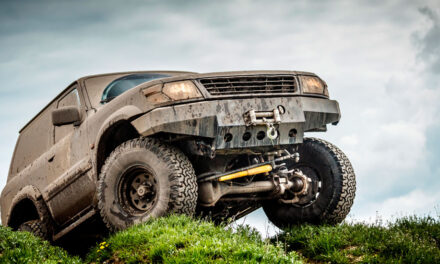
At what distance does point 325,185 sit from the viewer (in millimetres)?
6539

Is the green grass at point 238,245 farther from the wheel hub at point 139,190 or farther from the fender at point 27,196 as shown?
the fender at point 27,196

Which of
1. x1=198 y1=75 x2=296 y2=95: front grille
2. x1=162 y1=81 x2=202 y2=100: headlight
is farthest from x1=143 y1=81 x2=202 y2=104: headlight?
x1=198 y1=75 x2=296 y2=95: front grille

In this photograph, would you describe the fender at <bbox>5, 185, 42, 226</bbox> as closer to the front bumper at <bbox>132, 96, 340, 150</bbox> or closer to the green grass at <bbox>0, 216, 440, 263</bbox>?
the green grass at <bbox>0, 216, 440, 263</bbox>

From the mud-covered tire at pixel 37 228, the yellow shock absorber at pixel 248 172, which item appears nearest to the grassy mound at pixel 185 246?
the yellow shock absorber at pixel 248 172

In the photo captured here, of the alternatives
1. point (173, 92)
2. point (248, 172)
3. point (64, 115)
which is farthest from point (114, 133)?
point (248, 172)

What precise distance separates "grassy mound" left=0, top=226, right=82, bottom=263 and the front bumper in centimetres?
156

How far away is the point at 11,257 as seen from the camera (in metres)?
5.28

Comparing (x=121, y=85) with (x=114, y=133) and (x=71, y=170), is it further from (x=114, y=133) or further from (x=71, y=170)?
(x=71, y=170)

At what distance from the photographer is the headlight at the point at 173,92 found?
5457 mm

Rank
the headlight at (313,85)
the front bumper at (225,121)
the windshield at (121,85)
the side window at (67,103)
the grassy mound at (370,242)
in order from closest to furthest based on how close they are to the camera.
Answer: the grassy mound at (370,242) < the front bumper at (225,121) < the headlight at (313,85) < the windshield at (121,85) < the side window at (67,103)

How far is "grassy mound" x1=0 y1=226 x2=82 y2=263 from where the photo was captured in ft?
17.4

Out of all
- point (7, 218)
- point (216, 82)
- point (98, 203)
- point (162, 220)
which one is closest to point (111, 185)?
point (98, 203)

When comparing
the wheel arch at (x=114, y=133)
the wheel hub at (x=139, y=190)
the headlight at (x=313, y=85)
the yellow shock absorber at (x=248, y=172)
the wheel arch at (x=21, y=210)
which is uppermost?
the headlight at (x=313, y=85)

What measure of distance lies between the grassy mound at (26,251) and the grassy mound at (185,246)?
1.23ft
